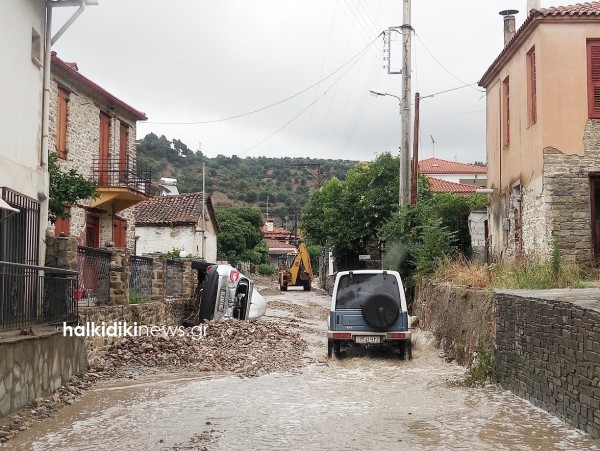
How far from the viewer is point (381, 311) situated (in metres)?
14.6

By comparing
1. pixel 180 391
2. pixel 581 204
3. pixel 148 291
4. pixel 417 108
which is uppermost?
pixel 417 108

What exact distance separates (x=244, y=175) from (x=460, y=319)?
97.4 meters

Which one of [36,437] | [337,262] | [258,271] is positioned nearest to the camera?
[36,437]

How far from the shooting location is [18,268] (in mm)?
10703

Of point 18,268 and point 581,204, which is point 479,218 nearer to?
point 581,204

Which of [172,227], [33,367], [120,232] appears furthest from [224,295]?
[172,227]

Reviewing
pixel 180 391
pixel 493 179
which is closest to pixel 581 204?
pixel 493 179

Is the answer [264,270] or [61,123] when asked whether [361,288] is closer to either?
[61,123]

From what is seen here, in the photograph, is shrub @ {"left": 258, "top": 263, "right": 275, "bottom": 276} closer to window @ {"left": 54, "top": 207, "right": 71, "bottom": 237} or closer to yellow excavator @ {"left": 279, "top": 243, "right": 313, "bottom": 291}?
yellow excavator @ {"left": 279, "top": 243, "right": 313, "bottom": 291}

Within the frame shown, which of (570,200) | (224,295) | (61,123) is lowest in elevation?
(224,295)

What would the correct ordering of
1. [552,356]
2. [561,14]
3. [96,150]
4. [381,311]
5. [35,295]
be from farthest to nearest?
1. [96,150]
2. [561,14]
3. [381,311]
4. [35,295]
5. [552,356]

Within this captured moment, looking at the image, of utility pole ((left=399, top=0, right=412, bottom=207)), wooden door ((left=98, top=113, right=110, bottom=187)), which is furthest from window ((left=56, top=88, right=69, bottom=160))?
utility pole ((left=399, top=0, right=412, bottom=207))

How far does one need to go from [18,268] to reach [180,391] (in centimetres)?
327
